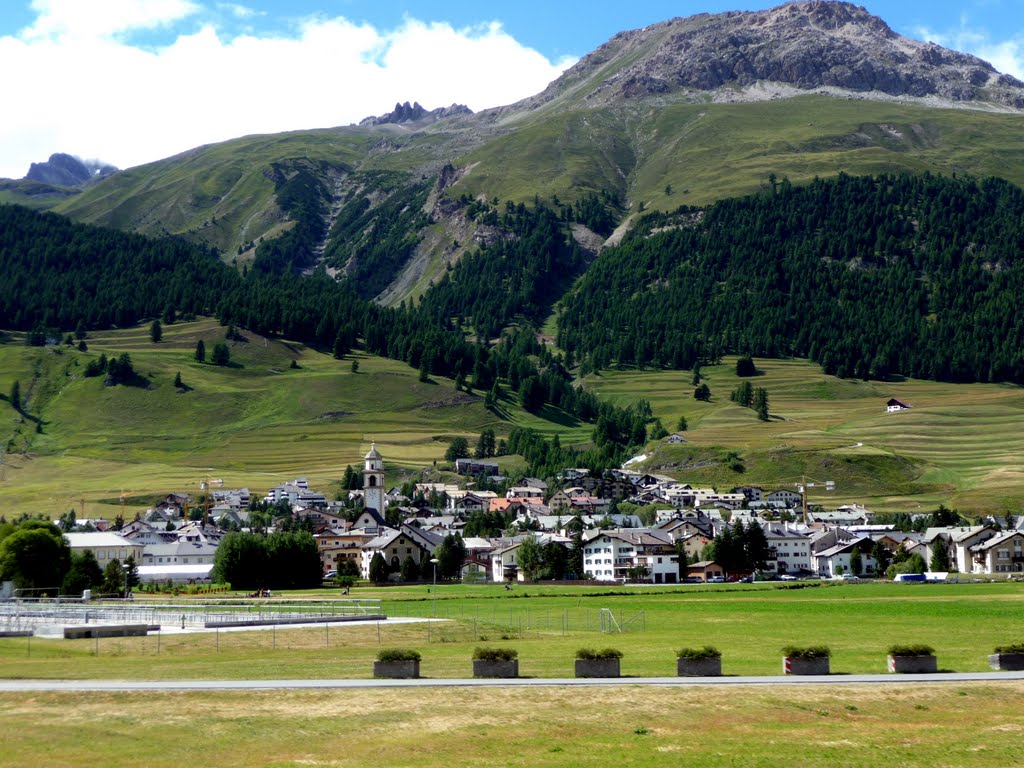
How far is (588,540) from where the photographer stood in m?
175

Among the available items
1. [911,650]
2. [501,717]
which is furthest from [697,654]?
[501,717]

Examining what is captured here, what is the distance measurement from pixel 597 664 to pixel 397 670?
7240 mm

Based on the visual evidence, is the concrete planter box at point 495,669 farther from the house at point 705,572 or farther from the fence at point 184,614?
the house at point 705,572

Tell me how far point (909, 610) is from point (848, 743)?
2053 inches

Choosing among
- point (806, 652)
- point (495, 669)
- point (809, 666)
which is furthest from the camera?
point (495, 669)

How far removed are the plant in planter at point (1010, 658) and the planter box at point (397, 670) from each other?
69.8 feet

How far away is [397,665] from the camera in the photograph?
4509 cm

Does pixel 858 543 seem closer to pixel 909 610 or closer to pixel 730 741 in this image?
pixel 909 610

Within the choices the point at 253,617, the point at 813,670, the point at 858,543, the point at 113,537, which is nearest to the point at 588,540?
the point at 858,543

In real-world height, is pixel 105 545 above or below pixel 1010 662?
below

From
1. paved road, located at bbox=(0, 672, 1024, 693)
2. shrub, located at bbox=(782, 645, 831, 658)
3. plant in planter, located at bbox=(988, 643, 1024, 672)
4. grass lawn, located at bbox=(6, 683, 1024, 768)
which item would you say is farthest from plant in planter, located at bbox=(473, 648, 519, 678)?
plant in planter, located at bbox=(988, 643, 1024, 672)

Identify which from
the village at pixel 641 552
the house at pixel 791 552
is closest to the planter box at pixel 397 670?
the village at pixel 641 552

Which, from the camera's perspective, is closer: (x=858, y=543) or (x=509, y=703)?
(x=509, y=703)

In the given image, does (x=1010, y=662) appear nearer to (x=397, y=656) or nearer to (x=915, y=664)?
(x=915, y=664)
